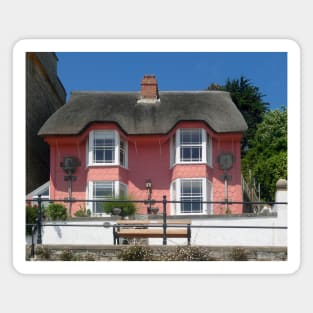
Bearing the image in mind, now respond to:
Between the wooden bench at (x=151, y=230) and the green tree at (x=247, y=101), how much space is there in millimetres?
2365

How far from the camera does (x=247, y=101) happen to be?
12508 mm

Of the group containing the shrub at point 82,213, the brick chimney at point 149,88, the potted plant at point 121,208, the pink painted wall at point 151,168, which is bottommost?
the shrub at point 82,213

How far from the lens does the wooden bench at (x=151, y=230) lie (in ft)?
29.2

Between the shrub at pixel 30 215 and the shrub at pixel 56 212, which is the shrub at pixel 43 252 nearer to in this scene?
the shrub at pixel 30 215

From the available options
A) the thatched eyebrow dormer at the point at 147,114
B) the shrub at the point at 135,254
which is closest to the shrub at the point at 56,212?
the thatched eyebrow dormer at the point at 147,114

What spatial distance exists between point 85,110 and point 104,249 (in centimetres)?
509

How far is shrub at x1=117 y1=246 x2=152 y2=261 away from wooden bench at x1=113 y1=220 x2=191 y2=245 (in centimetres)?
60

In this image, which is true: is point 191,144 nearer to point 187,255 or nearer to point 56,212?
point 56,212

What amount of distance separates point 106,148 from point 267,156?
9.65 ft

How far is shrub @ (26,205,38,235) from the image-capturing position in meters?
8.30

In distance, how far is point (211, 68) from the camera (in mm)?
9211

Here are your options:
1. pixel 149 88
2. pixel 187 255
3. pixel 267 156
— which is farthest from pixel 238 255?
pixel 149 88
